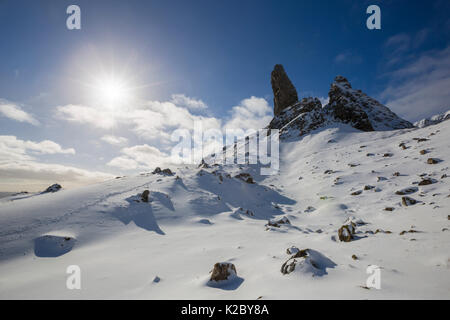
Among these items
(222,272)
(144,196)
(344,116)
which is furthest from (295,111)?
(222,272)

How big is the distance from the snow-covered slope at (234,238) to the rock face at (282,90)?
76.3 m

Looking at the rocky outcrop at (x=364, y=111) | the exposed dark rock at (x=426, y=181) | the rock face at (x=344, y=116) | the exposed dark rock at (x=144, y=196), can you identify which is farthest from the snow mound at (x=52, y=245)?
the rocky outcrop at (x=364, y=111)

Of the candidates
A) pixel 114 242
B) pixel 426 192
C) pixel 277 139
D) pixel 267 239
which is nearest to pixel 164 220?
pixel 114 242

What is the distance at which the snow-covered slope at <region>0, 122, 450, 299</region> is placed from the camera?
4.57 m

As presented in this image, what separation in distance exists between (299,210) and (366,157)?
15.2m

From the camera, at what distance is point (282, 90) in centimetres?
9375

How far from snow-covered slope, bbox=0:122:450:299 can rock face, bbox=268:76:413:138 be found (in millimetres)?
35656

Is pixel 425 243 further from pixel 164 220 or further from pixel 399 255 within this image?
pixel 164 220

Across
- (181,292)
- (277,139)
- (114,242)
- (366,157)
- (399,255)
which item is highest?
(277,139)

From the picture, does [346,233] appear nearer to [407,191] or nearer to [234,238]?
[234,238]

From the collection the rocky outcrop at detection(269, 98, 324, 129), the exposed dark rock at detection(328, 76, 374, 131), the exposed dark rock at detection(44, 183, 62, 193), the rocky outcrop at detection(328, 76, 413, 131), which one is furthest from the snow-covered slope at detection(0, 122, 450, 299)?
the rocky outcrop at detection(269, 98, 324, 129)

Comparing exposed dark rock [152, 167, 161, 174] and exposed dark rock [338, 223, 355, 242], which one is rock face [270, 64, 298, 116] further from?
exposed dark rock [338, 223, 355, 242]

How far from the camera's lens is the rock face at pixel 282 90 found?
304 feet

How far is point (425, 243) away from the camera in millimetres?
6293
